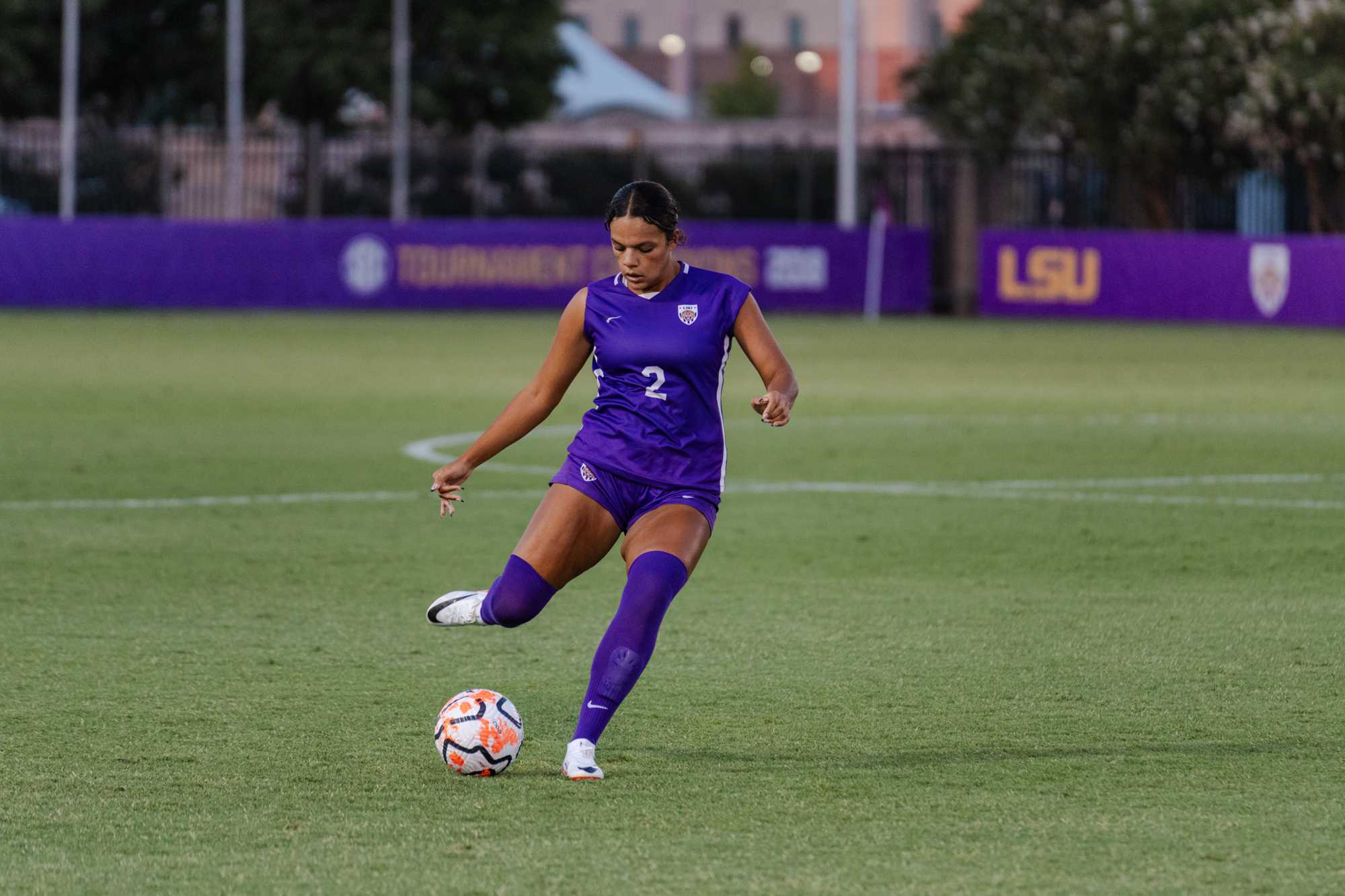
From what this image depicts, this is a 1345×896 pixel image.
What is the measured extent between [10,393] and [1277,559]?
40.3 feet

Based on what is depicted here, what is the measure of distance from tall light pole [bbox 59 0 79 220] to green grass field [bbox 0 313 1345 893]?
24.4 m

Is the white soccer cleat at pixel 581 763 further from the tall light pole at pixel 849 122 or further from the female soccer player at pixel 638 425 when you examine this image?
the tall light pole at pixel 849 122

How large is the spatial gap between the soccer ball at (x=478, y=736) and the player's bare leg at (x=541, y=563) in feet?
0.87

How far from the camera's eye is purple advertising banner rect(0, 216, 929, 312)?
32969mm

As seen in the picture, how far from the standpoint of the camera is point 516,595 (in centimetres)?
646

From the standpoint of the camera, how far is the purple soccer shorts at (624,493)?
259 inches

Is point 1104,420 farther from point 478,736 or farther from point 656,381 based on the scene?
point 478,736

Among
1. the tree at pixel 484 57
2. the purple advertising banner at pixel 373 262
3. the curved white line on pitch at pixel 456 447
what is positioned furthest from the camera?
the tree at pixel 484 57

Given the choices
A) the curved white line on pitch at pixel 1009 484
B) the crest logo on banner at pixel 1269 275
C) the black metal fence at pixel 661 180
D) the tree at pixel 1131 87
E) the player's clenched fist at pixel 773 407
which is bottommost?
the curved white line on pitch at pixel 1009 484

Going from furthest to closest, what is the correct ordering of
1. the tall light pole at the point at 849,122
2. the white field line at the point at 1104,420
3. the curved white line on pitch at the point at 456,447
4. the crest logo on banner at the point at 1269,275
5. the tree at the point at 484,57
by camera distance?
the tree at the point at 484,57 < the tall light pole at the point at 849,122 < the crest logo on banner at the point at 1269,275 < the white field line at the point at 1104,420 < the curved white line on pitch at the point at 456,447

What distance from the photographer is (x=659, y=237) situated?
21.2 feet

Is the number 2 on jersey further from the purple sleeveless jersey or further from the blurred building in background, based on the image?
the blurred building in background

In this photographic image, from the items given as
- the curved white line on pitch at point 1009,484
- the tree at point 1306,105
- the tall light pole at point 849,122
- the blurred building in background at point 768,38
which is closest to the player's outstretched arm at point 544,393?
the curved white line on pitch at point 1009,484

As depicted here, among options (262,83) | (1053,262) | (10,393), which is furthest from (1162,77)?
(10,393)
